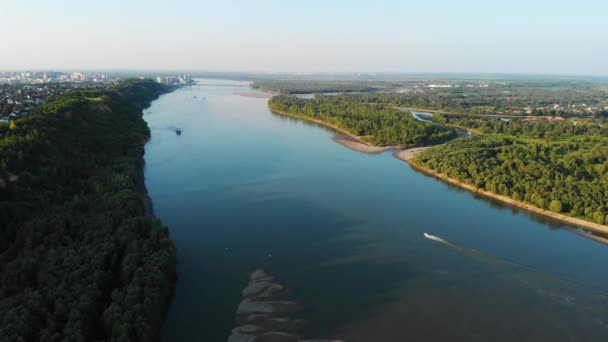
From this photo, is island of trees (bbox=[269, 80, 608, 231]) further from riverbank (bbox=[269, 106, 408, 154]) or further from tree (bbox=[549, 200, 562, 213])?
riverbank (bbox=[269, 106, 408, 154])

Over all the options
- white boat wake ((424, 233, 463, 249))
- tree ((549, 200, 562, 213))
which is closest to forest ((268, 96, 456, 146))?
tree ((549, 200, 562, 213))

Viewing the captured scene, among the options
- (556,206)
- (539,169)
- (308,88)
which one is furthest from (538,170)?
(308,88)

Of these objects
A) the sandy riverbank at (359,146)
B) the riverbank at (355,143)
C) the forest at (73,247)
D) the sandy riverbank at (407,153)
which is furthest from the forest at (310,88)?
the forest at (73,247)

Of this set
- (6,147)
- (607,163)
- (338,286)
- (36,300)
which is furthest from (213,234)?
(607,163)

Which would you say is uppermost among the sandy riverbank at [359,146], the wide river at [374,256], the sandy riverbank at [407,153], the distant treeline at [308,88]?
the distant treeline at [308,88]

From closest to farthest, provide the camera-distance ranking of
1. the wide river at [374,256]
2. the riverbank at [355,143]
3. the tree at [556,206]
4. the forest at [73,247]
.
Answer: the forest at [73,247], the wide river at [374,256], the tree at [556,206], the riverbank at [355,143]

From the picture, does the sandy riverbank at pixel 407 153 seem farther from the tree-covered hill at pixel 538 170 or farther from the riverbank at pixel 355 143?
the tree-covered hill at pixel 538 170
